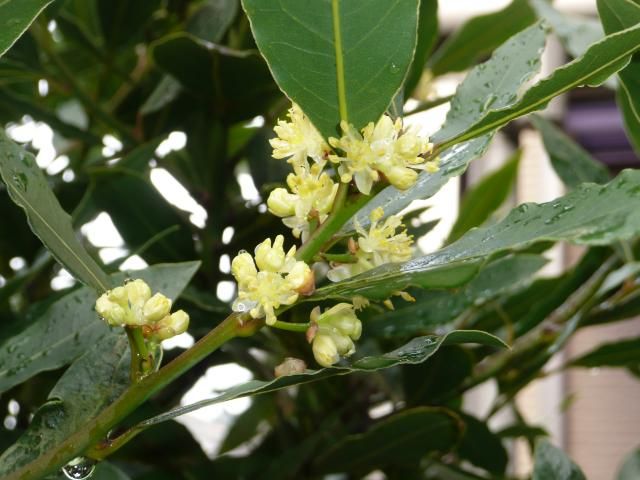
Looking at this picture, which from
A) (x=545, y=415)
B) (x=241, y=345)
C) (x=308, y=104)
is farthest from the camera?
(x=545, y=415)

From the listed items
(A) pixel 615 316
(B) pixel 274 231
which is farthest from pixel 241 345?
(A) pixel 615 316

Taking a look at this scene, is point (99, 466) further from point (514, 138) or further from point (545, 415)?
point (514, 138)

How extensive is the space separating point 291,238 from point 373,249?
0.27 m

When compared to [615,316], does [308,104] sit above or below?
above

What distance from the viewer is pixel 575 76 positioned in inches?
13.3

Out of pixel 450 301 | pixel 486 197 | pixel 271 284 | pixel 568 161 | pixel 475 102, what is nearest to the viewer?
pixel 271 284

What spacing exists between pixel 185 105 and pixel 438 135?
12.0 inches

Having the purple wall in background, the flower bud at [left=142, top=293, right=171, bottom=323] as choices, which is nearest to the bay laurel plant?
the flower bud at [left=142, top=293, right=171, bottom=323]

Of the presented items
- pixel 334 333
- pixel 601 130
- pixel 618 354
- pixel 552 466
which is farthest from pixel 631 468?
pixel 601 130

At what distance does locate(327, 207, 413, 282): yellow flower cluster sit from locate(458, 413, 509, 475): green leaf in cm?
27

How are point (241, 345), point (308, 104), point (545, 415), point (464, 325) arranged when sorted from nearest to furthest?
point (308, 104), point (241, 345), point (464, 325), point (545, 415)

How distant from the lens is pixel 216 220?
0.64 meters

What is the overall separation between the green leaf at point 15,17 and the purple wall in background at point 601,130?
4.55 feet

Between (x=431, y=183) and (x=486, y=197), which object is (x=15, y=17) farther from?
(x=486, y=197)
